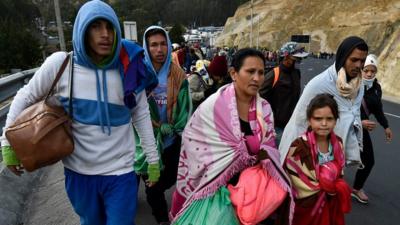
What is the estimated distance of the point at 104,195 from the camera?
8.22ft

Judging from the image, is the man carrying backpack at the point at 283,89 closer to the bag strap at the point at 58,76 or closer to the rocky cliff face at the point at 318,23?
the bag strap at the point at 58,76

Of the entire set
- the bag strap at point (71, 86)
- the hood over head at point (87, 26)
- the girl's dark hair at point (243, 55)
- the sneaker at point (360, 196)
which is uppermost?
the hood over head at point (87, 26)

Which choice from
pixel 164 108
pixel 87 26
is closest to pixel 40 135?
pixel 87 26

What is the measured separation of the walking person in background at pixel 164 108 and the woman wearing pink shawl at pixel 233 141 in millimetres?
670

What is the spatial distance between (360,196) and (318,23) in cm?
5990

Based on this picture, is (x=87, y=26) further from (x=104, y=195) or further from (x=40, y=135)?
(x=104, y=195)

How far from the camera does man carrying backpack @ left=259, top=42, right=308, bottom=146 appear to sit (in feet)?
14.6

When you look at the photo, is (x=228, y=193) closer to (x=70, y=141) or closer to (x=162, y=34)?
(x=70, y=141)

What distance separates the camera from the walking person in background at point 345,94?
3410 mm

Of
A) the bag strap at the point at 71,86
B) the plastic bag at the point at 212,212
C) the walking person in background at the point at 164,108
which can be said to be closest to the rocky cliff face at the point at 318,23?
the walking person in background at the point at 164,108

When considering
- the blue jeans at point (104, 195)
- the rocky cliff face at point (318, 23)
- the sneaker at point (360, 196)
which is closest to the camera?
the blue jeans at point (104, 195)

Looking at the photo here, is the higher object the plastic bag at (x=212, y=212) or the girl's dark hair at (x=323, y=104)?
the girl's dark hair at (x=323, y=104)

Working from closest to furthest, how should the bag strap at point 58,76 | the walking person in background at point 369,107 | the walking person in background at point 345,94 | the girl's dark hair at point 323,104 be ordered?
the bag strap at point 58,76
the girl's dark hair at point 323,104
the walking person in background at point 345,94
the walking person in background at point 369,107

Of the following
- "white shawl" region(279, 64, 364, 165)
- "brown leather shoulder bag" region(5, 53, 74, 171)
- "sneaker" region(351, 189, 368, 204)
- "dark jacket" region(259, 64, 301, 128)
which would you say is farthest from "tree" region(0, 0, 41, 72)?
"brown leather shoulder bag" region(5, 53, 74, 171)
